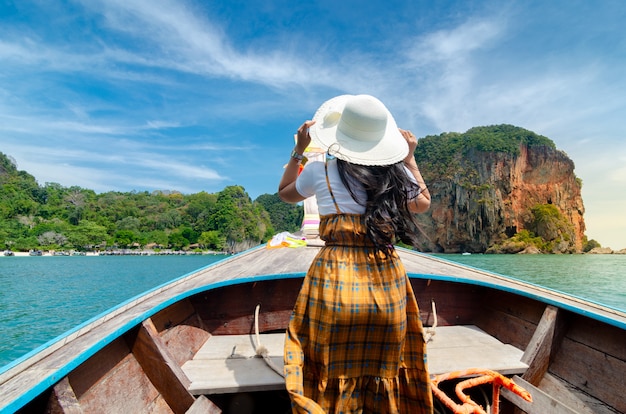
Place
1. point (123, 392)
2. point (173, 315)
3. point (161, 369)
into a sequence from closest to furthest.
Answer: point (123, 392) < point (161, 369) < point (173, 315)

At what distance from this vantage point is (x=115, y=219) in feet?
217

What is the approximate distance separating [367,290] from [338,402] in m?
0.38

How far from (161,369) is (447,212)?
5334 centimetres

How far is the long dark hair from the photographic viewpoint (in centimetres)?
110

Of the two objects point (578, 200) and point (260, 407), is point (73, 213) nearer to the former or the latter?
point (260, 407)

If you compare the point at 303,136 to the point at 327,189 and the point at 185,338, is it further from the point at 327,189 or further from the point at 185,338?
the point at 185,338

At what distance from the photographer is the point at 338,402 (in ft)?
3.61

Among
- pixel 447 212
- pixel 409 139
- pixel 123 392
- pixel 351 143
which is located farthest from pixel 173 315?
pixel 447 212

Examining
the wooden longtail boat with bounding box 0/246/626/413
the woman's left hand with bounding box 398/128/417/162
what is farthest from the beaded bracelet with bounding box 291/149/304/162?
the wooden longtail boat with bounding box 0/246/626/413

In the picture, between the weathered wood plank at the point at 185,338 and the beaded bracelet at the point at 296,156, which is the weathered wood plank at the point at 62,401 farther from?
the beaded bracelet at the point at 296,156

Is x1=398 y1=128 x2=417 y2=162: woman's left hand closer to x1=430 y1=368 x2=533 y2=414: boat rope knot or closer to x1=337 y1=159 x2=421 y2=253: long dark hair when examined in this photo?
x1=337 y1=159 x2=421 y2=253: long dark hair

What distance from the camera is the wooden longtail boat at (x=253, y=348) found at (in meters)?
1.25

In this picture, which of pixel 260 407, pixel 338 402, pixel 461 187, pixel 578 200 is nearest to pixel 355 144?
pixel 338 402

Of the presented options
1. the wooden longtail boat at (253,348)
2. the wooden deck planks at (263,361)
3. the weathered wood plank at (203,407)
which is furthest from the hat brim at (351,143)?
the weathered wood plank at (203,407)
